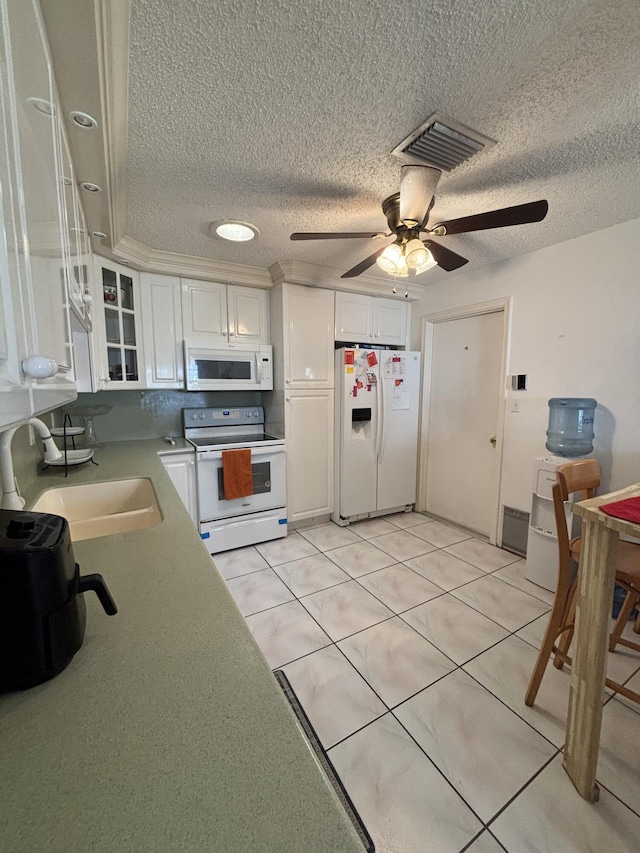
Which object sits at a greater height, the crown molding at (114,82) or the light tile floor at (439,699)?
the crown molding at (114,82)

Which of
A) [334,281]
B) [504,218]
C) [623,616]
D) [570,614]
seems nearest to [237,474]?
[334,281]

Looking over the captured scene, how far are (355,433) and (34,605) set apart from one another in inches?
113

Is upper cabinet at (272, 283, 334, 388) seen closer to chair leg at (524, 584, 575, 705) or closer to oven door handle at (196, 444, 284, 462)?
oven door handle at (196, 444, 284, 462)

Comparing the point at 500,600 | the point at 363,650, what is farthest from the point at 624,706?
the point at 363,650

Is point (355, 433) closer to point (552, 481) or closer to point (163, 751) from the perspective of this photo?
point (552, 481)

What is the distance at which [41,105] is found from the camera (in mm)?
742

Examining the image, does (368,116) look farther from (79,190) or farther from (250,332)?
(250,332)

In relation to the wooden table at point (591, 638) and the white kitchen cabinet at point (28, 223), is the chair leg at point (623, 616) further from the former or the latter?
the white kitchen cabinet at point (28, 223)

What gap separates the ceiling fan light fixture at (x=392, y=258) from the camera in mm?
1763

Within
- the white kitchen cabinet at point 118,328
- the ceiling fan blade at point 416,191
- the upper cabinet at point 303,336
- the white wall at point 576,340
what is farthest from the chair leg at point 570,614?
the white kitchen cabinet at point 118,328

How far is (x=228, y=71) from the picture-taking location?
1.10 meters

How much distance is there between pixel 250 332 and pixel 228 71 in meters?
1.99

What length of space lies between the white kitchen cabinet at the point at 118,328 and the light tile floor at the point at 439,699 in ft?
5.39

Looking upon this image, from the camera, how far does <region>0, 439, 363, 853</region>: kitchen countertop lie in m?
0.37
